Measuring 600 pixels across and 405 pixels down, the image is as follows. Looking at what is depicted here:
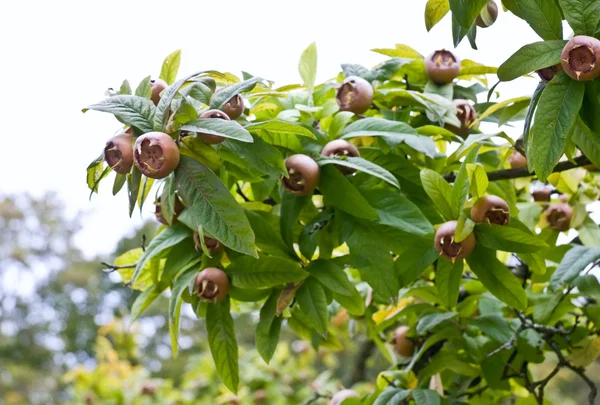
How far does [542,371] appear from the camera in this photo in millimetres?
4211

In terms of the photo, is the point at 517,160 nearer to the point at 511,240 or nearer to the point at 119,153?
the point at 511,240

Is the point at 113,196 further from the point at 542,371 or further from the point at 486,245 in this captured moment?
the point at 542,371

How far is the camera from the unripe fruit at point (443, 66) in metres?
1.03

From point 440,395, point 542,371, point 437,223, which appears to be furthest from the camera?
point 542,371

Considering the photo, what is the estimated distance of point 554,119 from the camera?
0.65m

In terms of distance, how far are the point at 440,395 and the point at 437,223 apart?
0.29m

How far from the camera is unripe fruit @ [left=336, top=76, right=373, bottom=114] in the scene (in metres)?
0.97

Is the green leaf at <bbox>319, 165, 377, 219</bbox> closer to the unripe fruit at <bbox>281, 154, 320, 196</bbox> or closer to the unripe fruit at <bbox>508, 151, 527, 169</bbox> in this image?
the unripe fruit at <bbox>281, 154, 320, 196</bbox>

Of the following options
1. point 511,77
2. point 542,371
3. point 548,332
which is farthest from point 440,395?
point 542,371

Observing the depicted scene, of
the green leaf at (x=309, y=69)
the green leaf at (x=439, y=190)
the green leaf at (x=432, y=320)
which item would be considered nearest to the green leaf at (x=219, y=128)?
the green leaf at (x=439, y=190)

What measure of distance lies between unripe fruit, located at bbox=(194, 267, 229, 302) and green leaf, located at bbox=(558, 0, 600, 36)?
1.61 ft

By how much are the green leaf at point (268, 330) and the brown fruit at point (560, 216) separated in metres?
0.46

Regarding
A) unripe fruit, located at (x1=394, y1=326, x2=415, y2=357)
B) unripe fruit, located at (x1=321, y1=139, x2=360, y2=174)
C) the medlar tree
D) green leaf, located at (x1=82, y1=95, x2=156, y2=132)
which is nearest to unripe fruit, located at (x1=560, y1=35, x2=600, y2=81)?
the medlar tree

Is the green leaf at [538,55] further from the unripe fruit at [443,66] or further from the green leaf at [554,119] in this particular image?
the unripe fruit at [443,66]
